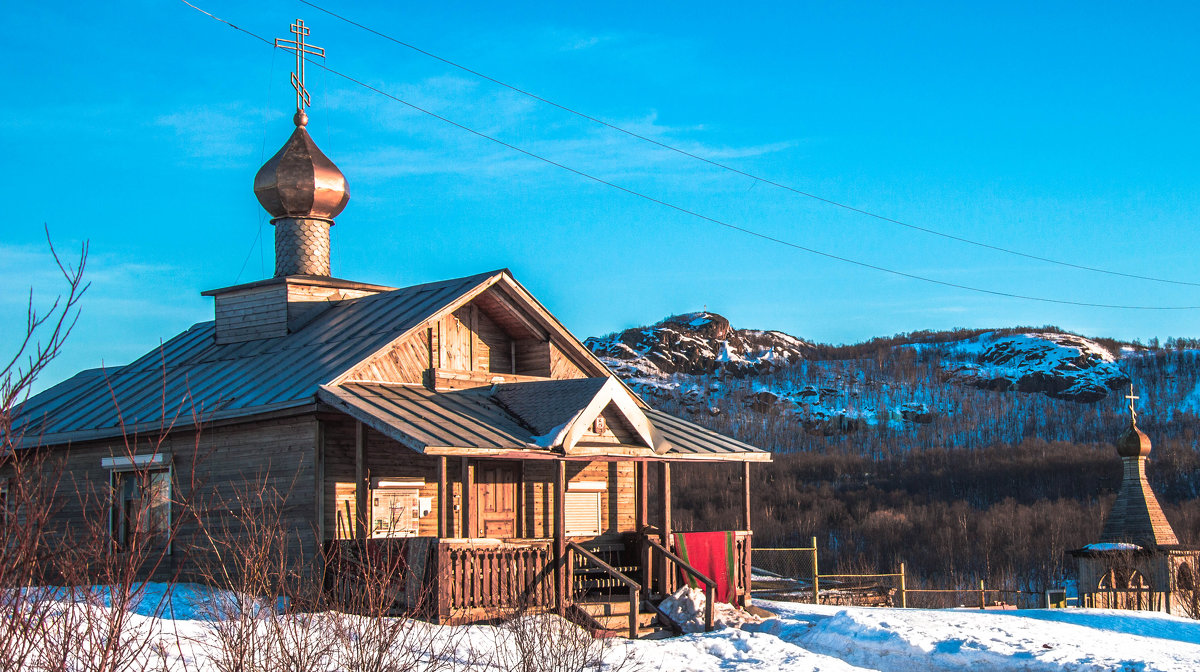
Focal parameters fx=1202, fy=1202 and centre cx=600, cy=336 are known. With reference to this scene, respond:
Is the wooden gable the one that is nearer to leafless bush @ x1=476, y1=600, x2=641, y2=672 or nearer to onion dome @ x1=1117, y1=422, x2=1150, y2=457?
leafless bush @ x1=476, y1=600, x2=641, y2=672

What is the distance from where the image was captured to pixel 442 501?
15641 mm

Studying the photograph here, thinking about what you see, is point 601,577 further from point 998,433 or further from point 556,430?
point 998,433

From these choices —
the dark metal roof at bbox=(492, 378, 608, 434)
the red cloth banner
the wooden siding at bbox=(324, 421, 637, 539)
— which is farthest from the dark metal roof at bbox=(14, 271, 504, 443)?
the red cloth banner

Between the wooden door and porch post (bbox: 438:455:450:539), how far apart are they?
2.99 m

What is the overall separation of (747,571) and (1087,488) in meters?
67.8

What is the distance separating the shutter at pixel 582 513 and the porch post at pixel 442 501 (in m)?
4.82

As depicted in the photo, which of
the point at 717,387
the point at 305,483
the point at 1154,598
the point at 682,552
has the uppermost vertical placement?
the point at 717,387

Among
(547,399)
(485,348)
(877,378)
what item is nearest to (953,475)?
(877,378)

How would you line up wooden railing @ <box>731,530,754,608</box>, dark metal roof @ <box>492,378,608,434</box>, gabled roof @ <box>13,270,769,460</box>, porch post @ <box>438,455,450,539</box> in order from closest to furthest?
porch post @ <box>438,455,450,539</box>, gabled roof @ <box>13,270,769,460</box>, dark metal roof @ <box>492,378,608,434</box>, wooden railing @ <box>731,530,754,608</box>

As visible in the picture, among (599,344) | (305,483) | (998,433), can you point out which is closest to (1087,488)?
(998,433)

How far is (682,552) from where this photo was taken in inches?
712

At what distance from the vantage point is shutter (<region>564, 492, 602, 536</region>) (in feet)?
66.6

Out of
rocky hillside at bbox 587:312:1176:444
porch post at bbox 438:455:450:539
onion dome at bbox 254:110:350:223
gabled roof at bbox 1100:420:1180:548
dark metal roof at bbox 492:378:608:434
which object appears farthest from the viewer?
rocky hillside at bbox 587:312:1176:444

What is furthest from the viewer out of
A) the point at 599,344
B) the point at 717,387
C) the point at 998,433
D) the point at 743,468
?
the point at 599,344
